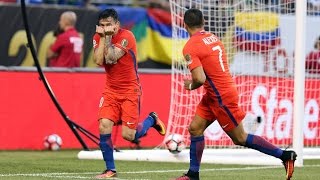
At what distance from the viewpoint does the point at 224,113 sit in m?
12.1

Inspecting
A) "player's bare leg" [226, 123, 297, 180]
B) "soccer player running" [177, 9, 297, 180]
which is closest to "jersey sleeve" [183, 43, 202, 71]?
"soccer player running" [177, 9, 297, 180]

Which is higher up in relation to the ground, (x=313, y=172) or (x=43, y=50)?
(x=43, y=50)

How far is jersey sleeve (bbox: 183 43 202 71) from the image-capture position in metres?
11.9

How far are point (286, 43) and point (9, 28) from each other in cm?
549

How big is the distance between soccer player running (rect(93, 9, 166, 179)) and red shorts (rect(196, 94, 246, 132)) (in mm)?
1160

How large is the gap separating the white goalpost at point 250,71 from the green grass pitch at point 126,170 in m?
0.62

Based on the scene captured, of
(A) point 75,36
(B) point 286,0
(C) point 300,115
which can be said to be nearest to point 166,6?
(A) point 75,36

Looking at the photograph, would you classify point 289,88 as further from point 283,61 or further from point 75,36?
point 75,36

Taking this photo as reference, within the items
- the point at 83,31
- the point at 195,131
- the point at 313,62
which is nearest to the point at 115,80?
the point at 195,131

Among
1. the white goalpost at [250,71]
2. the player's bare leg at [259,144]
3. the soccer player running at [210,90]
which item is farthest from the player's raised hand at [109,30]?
the white goalpost at [250,71]

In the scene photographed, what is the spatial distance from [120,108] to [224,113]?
1576 mm

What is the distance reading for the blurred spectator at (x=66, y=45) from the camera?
20.1 meters

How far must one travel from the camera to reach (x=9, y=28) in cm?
2028

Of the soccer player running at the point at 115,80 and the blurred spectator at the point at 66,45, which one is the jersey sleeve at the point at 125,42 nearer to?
the soccer player running at the point at 115,80
